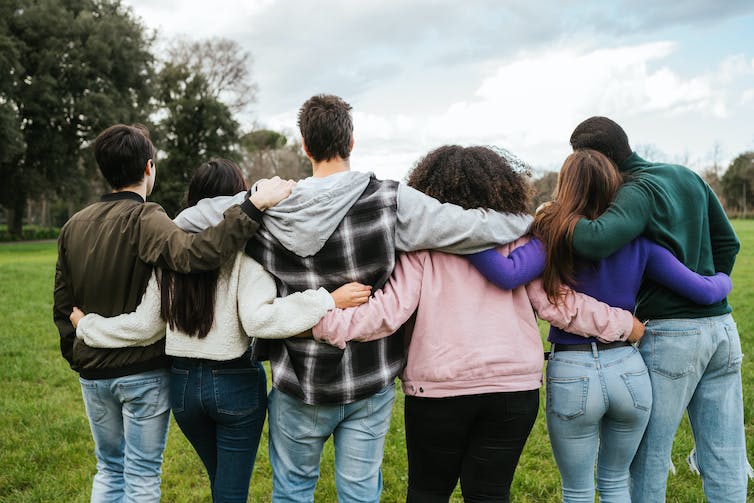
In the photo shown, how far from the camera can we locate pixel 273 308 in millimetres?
2273

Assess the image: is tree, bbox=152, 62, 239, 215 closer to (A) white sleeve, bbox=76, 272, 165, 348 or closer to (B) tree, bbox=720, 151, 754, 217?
(A) white sleeve, bbox=76, 272, 165, 348

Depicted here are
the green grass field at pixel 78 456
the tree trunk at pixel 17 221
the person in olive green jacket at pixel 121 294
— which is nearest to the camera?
the person in olive green jacket at pixel 121 294

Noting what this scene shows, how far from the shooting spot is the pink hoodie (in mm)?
2252

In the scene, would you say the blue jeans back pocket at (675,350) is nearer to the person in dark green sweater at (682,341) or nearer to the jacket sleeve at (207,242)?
the person in dark green sweater at (682,341)

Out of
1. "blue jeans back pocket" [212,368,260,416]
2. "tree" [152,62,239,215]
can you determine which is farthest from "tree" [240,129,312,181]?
"blue jeans back pocket" [212,368,260,416]

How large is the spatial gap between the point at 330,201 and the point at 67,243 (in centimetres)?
125

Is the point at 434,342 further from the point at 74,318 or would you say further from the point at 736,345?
the point at 74,318

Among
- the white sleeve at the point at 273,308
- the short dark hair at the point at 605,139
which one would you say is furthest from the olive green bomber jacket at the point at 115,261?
the short dark hair at the point at 605,139

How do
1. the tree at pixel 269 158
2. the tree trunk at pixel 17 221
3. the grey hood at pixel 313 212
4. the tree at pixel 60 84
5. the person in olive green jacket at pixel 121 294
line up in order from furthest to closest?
1. the tree at pixel 269 158
2. the tree trunk at pixel 17 221
3. the tree at pixel 60 84
4. the person in olive green jacket at pixel 121 294
5. the grey hood at pixel 313 212

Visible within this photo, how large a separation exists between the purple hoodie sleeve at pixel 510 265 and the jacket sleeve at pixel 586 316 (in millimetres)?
156

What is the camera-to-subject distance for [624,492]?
2.52 meters

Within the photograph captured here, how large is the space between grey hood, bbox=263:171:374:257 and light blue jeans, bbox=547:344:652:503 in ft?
3.65

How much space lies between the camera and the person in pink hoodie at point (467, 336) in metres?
2.26

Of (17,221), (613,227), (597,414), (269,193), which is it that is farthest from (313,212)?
(17,221)
